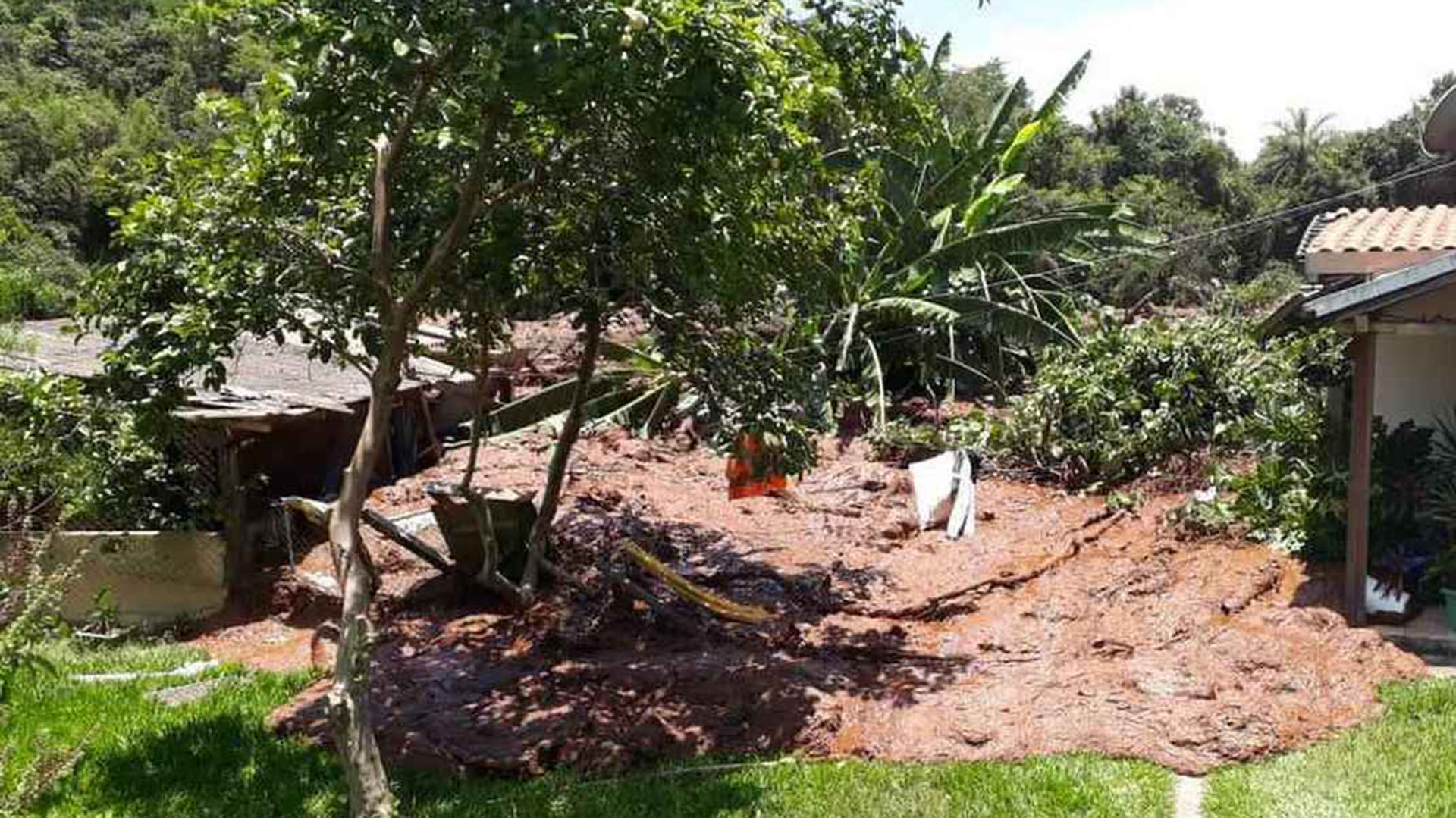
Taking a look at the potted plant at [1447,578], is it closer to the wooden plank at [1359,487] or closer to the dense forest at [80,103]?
the wooden plank at [1359,487]

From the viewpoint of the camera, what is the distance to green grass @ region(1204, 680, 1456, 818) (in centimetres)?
623

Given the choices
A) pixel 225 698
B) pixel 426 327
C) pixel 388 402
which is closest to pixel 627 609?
pixel 225 698

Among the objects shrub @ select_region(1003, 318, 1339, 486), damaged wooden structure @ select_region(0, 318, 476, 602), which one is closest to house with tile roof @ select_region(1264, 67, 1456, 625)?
shrub @ select_region(1003, 318, 1339, 486)

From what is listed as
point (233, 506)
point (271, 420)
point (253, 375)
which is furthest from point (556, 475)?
point (253, 375)

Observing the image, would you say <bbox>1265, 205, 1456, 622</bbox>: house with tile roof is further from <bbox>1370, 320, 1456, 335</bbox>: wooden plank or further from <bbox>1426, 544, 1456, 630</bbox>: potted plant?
<bbox>1426, 544, 1456, 630</bbox>: potted plant

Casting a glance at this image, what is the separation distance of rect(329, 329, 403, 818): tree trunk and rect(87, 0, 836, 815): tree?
0.01 meters

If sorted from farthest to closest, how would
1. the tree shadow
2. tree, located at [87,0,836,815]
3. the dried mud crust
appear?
the tree shadow → the dried mud crust → tree, located at [87,0,836,815]

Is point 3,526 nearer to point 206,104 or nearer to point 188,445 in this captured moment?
point 188,445

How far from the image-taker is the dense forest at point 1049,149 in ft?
107

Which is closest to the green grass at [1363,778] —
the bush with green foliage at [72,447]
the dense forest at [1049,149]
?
the bush with green foliage at [72,447]

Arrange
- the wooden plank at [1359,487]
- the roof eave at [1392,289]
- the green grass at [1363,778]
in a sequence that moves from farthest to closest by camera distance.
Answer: the wooden plank at [1359,487] → the roof eave at [1392,289] → the green grass at [1363,778]

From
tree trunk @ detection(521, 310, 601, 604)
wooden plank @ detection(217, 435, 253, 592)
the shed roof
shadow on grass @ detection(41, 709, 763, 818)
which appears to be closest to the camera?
shadow on grass @ detection(41, 709, 763, 818)

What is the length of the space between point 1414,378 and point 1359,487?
2278 millimetres

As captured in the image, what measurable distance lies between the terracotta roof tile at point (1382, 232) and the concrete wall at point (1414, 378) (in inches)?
34.8
